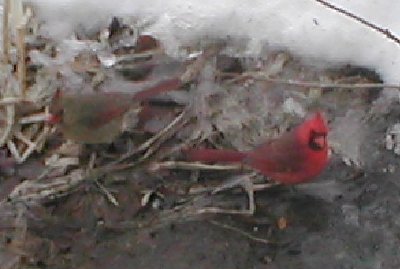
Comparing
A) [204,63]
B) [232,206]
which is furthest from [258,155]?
[204,63]

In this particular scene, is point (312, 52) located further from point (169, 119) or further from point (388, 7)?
point (169, 119)

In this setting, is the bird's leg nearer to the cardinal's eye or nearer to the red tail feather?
the red tail feather

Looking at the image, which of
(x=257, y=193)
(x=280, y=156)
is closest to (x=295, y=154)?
(x=280, y=156)

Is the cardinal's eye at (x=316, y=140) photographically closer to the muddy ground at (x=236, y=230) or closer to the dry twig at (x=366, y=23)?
the muddy ground at (x=236, y=230)

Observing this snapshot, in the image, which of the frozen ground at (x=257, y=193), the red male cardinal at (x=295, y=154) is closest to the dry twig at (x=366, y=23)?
the frozen ground at (x=257, y=193)

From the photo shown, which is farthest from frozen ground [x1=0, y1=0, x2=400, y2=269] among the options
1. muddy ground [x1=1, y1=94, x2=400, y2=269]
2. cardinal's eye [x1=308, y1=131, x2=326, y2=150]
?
cardinal's eye [x1=308, y1=131, x2=326, y2=150]

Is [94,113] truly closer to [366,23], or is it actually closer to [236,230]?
[236,230]

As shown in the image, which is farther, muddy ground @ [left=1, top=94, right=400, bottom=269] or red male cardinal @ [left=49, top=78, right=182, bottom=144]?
red male cardinal @ [left=49, top=78, right=182, bottom=144]
